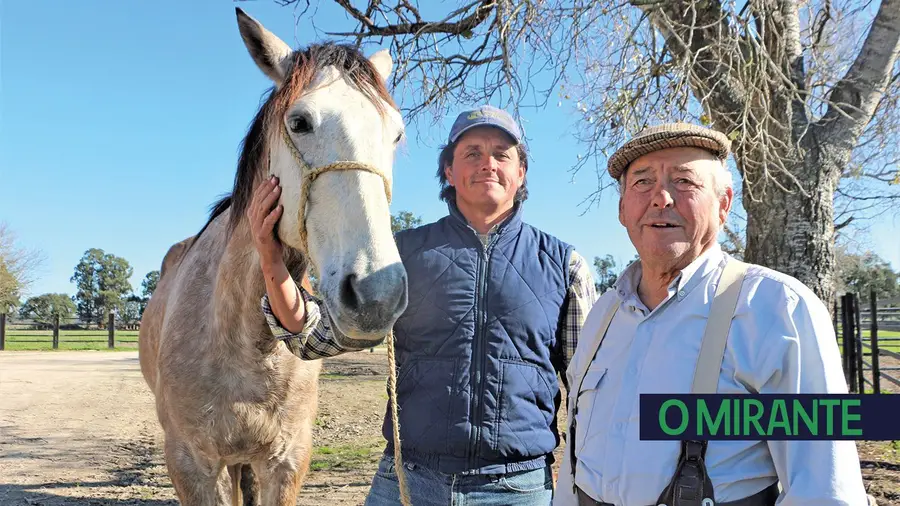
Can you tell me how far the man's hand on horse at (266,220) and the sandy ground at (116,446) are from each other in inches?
131

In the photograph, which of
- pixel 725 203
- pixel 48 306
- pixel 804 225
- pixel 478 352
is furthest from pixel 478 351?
pixel 48 306

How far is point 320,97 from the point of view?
6.30 feet

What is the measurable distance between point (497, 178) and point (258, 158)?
0.97 meters

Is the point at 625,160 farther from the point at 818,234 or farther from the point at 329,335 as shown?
the point at 818,234

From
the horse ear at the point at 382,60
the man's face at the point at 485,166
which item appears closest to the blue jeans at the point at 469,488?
the man's face at the point at 485,166

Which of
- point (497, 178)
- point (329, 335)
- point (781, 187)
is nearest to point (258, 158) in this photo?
point (329, 335)

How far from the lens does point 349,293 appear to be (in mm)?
1605

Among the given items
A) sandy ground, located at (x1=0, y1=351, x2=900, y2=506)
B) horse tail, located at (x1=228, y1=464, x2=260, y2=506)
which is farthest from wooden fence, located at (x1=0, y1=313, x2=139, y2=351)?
horse tail, located at (x1=228, y1=464, x2=260, y2=506)

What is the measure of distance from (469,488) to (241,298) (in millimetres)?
1212

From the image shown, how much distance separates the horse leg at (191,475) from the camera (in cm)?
259

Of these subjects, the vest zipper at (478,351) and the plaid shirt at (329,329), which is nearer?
the vest zipper at (478,351)

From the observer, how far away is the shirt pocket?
4.88 feet

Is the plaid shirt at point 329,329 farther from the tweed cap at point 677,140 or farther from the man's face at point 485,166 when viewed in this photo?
the tweed cap at point 677,140

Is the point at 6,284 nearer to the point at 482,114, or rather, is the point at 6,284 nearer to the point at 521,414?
the point at 482,114
